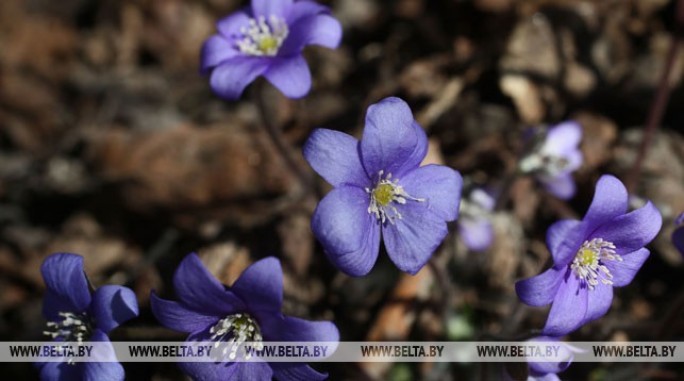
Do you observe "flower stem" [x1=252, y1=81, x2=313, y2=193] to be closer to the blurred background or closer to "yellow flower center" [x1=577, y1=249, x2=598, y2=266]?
the blurred background

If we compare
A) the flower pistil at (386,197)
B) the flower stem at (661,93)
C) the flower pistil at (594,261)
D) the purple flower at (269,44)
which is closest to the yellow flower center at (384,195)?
the flower pistil at (386,197)

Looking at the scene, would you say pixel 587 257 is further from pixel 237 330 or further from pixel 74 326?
pixel 74 326

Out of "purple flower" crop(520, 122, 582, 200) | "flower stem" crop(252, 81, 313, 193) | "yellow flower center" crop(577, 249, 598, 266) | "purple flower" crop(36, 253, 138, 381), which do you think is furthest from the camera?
"purple flower" crop(520, 122, 582, 200)

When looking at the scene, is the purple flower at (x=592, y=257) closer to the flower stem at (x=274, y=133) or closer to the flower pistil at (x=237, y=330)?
the flower pistil at (x=237, y=330)

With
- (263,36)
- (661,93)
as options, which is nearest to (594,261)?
(661,93)

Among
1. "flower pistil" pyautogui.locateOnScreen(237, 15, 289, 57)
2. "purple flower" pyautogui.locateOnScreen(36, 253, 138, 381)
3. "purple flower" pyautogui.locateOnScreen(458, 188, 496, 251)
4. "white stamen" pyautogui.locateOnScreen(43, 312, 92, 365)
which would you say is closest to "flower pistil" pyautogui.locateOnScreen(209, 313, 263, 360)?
"purple flower" pyautogui.locateOnScreen(36, 253, 138, 381)

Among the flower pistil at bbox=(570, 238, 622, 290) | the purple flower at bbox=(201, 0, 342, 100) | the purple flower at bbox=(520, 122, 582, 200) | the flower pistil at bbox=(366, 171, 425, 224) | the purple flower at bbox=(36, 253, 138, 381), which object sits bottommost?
the flower pistil at bbox=(570, 238, 622, 290)
